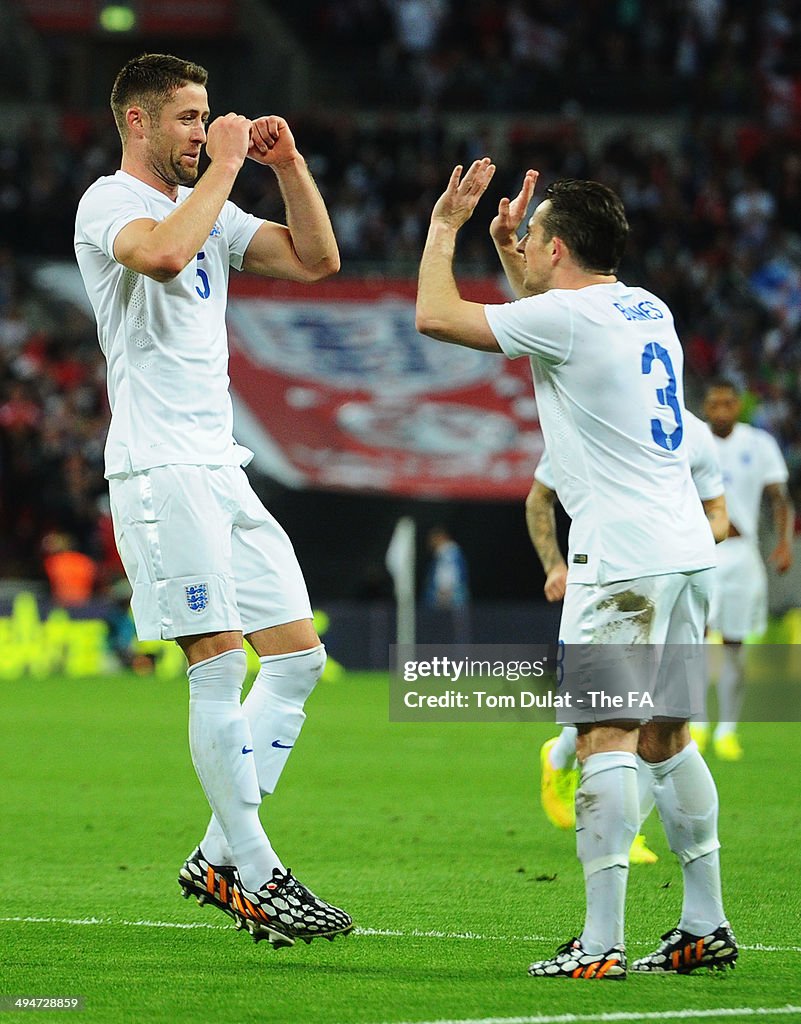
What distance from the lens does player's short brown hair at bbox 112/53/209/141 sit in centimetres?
563

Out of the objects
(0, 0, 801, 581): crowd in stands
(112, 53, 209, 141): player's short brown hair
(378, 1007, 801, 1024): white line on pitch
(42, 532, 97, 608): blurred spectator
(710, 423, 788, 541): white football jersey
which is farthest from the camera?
(0, 0, 801, 581): crowd in stands

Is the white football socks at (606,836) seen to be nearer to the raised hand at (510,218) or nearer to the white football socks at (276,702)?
the white football socks at (276,702)

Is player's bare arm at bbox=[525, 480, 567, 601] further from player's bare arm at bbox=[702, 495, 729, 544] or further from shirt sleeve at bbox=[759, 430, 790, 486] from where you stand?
shirt sleeve at bbox=[759, 430, 790, 486]

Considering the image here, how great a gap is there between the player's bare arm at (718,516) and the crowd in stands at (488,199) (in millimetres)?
14666

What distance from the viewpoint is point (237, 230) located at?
5.96m

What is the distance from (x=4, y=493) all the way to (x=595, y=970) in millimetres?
18353

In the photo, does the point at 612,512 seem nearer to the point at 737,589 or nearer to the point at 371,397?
the point at 737,589

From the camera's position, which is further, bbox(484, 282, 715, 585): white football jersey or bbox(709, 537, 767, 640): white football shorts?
bbox(709, 537, 767, 640): white football shorts

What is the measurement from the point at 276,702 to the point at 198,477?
32.6 inches

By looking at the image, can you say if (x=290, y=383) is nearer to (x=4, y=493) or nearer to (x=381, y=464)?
(x=381, y=464)

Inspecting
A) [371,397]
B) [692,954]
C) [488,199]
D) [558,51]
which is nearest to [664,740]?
[692,954]

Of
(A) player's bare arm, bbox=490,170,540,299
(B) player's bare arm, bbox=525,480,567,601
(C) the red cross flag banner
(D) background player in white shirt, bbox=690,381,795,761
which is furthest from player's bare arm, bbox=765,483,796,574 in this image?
(C) the red cross flag banner

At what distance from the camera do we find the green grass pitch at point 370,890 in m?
4.86

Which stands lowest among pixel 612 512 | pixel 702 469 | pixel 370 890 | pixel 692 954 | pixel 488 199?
pixel 370 890
